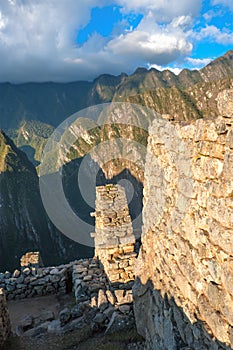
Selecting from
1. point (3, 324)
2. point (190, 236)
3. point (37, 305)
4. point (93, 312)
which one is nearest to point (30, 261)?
point (37, 305)

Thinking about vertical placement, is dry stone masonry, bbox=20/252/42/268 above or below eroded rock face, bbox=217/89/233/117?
below

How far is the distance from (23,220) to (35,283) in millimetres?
86667

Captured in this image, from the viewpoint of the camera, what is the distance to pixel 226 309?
2971 mm

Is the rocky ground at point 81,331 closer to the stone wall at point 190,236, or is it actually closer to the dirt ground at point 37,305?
the dirt ground at point 37,305

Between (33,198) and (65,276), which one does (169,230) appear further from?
(33,198)

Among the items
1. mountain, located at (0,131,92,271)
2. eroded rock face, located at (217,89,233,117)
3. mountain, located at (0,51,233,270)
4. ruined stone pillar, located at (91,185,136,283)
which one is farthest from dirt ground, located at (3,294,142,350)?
mountain, located at (0,131,92,271)

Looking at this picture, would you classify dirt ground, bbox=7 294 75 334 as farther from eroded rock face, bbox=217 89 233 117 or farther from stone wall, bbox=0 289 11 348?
eroded rock face, bbox=217 89 233 117

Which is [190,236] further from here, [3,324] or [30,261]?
[30,261]

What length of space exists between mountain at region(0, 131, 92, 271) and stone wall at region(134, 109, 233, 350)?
7033 centimetres

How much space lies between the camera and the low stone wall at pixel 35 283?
1084 centimetres

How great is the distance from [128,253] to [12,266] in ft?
226

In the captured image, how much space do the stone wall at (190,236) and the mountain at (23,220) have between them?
70334 millimetres

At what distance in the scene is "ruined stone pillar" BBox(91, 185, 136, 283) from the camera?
886cm

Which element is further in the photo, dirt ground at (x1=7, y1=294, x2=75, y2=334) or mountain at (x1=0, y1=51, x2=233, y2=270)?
mountain at (x1=0, y1=51, x2=233, y2=270)
